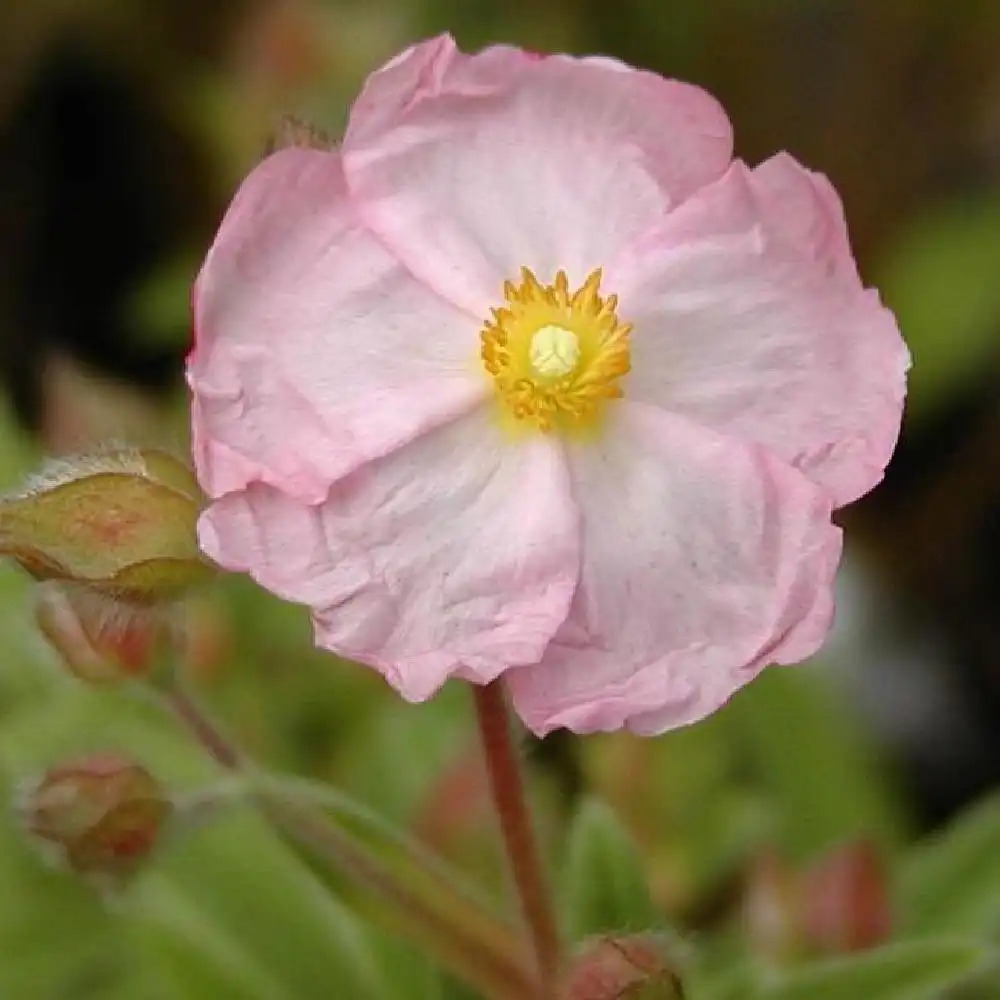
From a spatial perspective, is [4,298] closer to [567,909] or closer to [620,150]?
[567,909]

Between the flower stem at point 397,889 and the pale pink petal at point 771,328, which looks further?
the flower stem at point 397,889

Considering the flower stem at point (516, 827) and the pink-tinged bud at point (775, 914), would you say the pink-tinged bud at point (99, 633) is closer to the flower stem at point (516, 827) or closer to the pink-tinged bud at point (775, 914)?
the flower stem at point (516, 827)

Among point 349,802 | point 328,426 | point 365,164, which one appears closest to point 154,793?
point 349,802

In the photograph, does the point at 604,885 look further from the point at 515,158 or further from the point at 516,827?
the point at 515,158

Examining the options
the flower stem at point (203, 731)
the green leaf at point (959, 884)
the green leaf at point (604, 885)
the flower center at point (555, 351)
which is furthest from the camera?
the green leaf at point (959, 884)

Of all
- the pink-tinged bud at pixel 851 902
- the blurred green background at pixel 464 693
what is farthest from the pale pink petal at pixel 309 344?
the pink-tinged bud at pixel 851 902

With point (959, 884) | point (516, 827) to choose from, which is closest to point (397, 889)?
point (516, 827)
